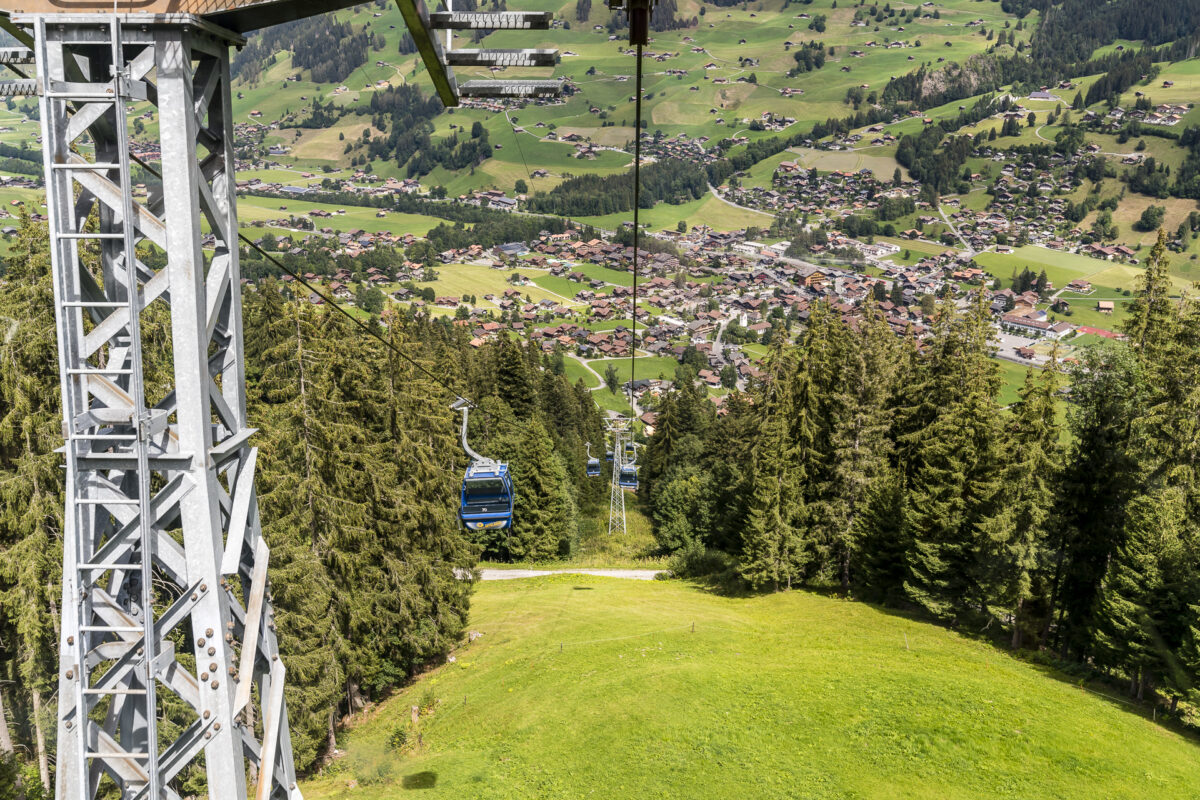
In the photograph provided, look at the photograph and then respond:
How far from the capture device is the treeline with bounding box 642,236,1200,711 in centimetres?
1988

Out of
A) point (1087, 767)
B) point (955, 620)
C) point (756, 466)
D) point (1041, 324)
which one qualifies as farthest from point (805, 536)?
point (1041, 324)

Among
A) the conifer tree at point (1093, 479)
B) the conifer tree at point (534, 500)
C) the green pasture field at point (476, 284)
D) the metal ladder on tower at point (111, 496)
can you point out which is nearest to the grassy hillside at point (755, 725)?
the conifer tree at point (1093, 479)

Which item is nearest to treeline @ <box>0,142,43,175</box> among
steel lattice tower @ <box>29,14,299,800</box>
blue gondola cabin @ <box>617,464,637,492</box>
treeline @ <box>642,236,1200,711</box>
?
blue gondola cabin @ <box>617,464,637,492</box>

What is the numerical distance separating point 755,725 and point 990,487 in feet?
39.2

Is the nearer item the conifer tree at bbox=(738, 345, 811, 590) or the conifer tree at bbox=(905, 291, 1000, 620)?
the conifer tree at bbox=(905, 291, 1000, 620)

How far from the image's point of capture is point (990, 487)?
2469 cm

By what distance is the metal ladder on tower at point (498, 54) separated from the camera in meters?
3.79

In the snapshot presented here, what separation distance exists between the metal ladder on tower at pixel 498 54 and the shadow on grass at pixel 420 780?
49.5ft

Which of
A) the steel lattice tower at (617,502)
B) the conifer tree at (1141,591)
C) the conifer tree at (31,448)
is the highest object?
the conifer tree at (31,448)

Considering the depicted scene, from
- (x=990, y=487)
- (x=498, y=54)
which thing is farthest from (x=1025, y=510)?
(x=498, y=54)

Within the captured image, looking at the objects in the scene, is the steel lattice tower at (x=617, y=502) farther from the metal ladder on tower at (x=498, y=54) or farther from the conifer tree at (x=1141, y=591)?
the metal ladder on tower at (x=498, y=54)

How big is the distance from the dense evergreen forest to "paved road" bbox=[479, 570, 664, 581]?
5.50m

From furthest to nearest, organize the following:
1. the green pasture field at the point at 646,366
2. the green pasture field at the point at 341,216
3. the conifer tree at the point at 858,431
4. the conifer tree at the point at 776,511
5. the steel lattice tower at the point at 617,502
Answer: the green pasture field at the point at 341,216 < the green pasture field at the point at 646,366 < the steel lattice tower at the point at 617,502 < the conifer tree at the point at 776,511 < the conifer tree at the point at 858,431

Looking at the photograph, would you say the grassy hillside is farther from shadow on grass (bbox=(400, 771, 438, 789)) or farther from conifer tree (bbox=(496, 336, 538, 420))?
conifer tree (bbox=(496, 336, 538, 420))
